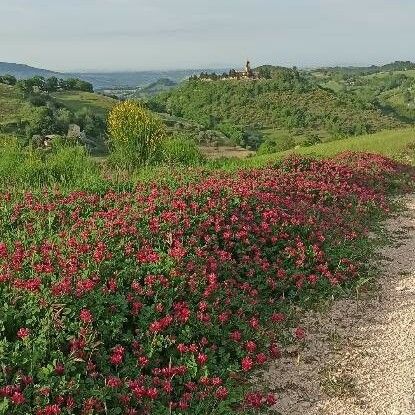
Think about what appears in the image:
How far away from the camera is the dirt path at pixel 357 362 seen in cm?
620

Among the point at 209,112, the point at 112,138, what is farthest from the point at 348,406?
the point at 209,112

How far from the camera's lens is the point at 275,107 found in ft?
359

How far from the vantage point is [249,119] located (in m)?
104

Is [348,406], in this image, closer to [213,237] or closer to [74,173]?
[213,237]

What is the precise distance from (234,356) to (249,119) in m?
99.4

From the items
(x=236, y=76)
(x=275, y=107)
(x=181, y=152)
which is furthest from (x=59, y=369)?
(x=236, y=76)

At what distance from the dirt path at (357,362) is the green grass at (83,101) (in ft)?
224

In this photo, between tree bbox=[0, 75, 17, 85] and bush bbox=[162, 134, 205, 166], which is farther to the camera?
tree bbox=[0, 75, 17, 85]

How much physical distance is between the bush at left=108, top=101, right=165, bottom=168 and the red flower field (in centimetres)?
657

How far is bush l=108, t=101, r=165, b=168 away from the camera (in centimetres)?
1783

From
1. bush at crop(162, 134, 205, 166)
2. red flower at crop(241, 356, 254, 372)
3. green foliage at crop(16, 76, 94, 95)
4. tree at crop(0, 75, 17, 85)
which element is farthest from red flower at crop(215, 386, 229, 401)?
tree at crop(0, 75, 17, 85)

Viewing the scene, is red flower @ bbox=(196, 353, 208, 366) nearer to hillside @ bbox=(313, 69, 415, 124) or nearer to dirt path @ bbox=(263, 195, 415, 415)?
dirt path @ bbox=(263, 195, 415, 415)

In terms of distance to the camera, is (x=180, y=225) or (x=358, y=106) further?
(x=358, y=106)

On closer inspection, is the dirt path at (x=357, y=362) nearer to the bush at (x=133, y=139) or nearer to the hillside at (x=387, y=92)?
the bush at (x=133, y=139)
